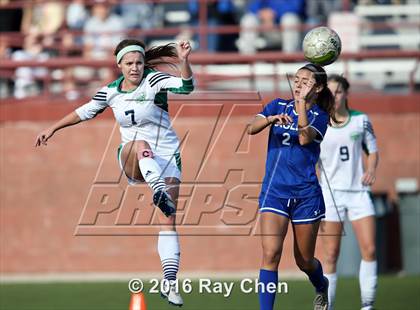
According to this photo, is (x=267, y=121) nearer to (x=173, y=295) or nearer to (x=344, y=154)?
(x=173, y=295)

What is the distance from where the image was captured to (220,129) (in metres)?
15.6

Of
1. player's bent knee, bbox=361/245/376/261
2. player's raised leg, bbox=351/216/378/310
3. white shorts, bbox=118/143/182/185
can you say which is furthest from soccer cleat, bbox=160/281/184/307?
player's bent knee, bbox=361/245/376/261

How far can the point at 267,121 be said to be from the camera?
8.77 metres

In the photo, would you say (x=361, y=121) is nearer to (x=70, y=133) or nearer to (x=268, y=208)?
(x=268, y=208)

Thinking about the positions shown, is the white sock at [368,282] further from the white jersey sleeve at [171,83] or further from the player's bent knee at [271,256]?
the white jersey sleeve at [171,83]

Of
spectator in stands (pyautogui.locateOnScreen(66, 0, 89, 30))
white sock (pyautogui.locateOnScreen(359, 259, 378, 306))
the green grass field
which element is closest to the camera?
white sock (pyautogui.locateOnScreen(359, 259, 378, 306))

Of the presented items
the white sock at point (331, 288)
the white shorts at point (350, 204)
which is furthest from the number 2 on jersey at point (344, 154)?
the white sock at point (331, 288)

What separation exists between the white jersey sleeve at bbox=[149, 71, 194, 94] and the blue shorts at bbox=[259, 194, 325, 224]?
1.18 m

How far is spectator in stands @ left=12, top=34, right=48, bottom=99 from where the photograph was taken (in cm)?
1778

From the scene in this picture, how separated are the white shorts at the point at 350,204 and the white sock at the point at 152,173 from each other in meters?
2.49

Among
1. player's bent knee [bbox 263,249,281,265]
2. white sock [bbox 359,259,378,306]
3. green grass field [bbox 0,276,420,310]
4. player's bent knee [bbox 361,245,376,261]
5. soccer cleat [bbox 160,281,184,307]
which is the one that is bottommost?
green grass field [bbox 0,276,420,310]

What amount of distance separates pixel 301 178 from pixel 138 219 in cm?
654

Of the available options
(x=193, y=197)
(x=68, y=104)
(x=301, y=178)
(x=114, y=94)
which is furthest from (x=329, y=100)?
(x=68, y=104)

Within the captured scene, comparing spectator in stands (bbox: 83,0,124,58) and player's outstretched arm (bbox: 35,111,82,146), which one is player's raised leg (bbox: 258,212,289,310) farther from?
spectator in stands (bbox: 83,0,124,58)
